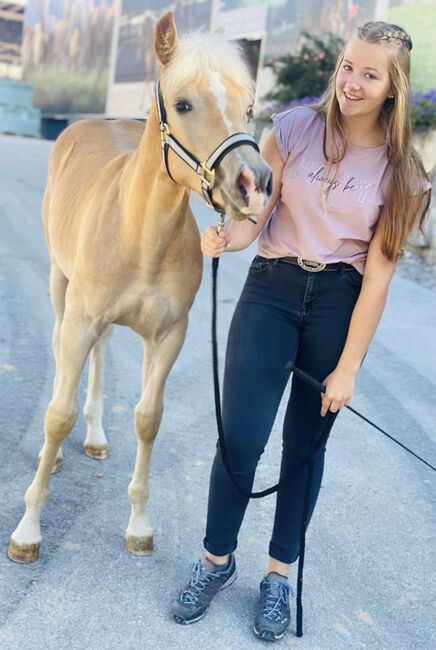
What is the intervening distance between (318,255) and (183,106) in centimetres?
62

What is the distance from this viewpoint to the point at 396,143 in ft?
7.64

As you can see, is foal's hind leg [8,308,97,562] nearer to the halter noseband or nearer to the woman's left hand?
the halter noseband

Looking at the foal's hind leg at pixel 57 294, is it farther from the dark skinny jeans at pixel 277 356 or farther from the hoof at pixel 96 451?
the dark skinny jeans at pixel 277 356

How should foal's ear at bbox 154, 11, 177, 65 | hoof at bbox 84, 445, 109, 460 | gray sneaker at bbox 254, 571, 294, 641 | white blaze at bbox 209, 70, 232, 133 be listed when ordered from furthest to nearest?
1. hoof at bbox 84, 445, 109, 460
2. gray sneaker at bbox 254, 571, 294, 641
3. foal's ear at bbox 154, 11, 177, 65
4. white blaze at bbox 209, 70, 232, 133

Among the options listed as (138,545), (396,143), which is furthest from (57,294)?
(396,143)

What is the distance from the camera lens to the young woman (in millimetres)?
2318

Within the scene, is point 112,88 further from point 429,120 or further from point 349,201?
point 349,201

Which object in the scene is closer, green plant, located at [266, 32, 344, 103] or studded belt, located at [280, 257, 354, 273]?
studded belt, located at [280, 257, 354, 273]

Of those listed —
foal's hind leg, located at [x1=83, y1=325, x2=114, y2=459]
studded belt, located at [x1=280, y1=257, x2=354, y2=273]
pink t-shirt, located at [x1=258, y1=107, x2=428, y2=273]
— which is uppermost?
pink t-shirt, located at [x1=258, y1=107, x2=428, y2=273]

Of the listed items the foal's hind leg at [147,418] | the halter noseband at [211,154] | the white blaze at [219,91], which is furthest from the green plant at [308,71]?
the white blaze at [219,91]

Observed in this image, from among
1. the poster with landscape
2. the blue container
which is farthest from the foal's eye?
the blue container

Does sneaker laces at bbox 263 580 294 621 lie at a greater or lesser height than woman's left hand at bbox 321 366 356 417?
lesser

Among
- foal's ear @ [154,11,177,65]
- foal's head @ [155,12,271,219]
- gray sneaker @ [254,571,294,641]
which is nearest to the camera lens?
foal's head @ [155,12,271,219]

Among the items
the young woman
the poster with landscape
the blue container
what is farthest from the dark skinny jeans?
the blue container
